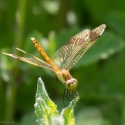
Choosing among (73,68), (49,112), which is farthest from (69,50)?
(49,112)

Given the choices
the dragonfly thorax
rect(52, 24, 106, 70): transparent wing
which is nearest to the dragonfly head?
the dragonfly thorax

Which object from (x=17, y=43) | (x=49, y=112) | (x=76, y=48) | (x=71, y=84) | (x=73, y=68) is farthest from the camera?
(x=73, y=68)

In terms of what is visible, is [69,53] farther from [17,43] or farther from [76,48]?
[17,43]

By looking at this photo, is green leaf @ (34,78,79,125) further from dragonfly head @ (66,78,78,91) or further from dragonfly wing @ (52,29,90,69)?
dragonfly wing @ (52,29,90,69)

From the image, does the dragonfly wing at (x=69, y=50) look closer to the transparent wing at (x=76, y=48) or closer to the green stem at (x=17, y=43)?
the transparent wing at (x=76, y=48)

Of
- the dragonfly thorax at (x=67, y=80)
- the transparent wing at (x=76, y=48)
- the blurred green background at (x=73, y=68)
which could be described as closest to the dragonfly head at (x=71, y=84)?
the dragonfly thorax at (x=67, y=80)
